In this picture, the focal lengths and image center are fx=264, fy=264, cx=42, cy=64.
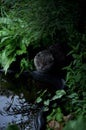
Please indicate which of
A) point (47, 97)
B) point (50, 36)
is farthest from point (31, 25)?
point (47, 97)

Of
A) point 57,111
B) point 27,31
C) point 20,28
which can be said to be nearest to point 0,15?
point 20,28

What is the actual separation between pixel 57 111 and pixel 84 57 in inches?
30.8

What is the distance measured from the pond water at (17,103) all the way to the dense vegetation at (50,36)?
25cm

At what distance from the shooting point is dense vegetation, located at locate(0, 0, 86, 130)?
3.17m

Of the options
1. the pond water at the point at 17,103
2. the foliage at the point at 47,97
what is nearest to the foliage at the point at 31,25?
the pond water at the point at 17,103

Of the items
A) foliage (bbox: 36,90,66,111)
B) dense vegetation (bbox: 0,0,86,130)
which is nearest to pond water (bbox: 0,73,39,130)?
foliage (bbox: 36,90,66,111)

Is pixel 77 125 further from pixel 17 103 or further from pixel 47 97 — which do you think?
pixel 17 103

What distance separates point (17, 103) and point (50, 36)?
3.59ft

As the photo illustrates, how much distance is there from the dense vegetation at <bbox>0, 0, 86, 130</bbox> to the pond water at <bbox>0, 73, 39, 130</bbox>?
25 centimetres

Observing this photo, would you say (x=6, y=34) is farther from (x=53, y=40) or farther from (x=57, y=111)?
(x=57, y=111)

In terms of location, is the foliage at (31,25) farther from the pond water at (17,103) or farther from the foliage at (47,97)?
the foliage at (47,97)

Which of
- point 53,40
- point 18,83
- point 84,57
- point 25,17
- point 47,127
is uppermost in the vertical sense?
point 25,17

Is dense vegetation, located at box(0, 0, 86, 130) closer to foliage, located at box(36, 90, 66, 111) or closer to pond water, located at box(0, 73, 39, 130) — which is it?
foliage, located at box(36, 90, 66, 111)

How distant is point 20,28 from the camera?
419 centimetres
